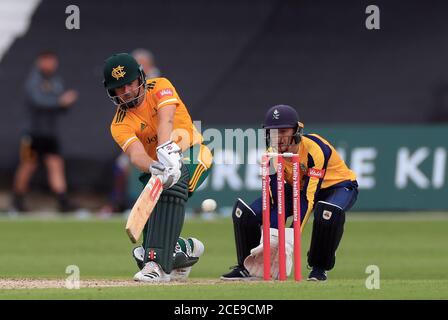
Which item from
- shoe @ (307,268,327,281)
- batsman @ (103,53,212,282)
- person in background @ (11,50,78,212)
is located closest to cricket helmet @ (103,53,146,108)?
batsman @ (103,53,212,282)

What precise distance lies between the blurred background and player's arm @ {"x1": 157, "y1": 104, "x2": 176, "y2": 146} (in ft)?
28.4

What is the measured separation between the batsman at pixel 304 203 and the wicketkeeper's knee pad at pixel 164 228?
55 cm

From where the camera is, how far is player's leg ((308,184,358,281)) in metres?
9.06

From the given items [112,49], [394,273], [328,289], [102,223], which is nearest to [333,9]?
[112,49]

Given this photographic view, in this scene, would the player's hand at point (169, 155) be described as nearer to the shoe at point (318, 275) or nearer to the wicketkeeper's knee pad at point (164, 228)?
the wicketkeeper's knee pad at point (164, 228)

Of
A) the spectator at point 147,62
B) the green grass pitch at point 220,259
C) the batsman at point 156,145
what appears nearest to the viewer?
the green grass pitch at point 220,259

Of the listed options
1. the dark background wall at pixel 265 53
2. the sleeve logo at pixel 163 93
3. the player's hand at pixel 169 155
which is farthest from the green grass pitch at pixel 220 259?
the dark background wall at pixel 265 53

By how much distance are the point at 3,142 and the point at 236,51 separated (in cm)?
352

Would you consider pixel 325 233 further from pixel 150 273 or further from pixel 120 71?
pixel 120 71

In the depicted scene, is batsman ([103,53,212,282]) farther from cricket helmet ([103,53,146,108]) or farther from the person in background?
the person in background

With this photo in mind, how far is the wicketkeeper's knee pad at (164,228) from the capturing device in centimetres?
901

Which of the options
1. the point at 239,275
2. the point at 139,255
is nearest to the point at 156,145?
the point at 139,255

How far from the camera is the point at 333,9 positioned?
1850cm

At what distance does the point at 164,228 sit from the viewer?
902cm
